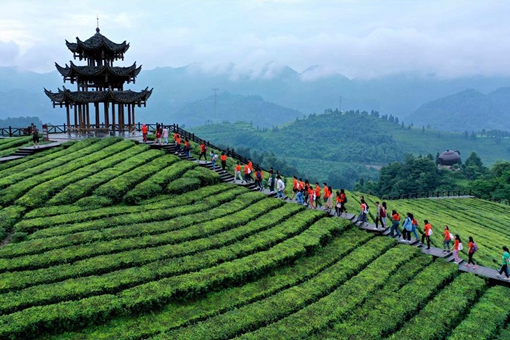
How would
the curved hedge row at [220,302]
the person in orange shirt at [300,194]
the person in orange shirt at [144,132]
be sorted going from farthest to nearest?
1. the person in orange shirt at [144,132]
2. the person in orange shirt at [300,194]
3. the curved hedge row at [220,302]

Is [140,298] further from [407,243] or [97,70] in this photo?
[97,70]

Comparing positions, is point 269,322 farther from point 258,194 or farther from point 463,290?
point 258,194

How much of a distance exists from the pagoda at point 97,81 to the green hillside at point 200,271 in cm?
1100

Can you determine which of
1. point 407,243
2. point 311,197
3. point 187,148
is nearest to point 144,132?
point 187,148

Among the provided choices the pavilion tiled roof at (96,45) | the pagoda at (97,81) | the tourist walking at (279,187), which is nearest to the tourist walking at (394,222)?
the tourist walking at (279,187)

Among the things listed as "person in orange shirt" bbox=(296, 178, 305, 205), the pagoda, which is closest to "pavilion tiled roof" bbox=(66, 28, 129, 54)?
the pagoda

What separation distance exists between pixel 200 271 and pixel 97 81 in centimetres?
2814

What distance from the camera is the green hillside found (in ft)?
45.7

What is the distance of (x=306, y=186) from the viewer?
87.4 feet

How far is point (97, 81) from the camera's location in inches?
1503

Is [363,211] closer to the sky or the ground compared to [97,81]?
closer to the ground

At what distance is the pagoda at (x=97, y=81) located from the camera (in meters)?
36.4

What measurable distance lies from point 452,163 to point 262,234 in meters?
104

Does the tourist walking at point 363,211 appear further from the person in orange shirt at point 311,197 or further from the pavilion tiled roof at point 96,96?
the pavilion tiled roof at point 96,96
